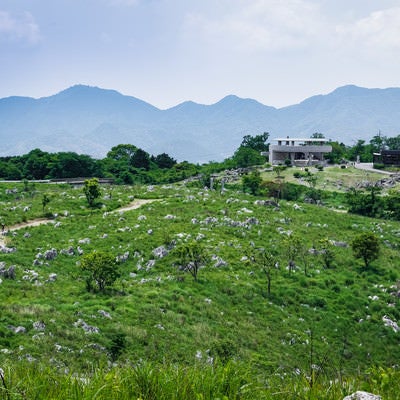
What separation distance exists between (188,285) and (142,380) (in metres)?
22.3

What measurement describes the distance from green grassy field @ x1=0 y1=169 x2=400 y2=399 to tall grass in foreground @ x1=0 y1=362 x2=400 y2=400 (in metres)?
0.02

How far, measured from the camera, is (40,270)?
1099 inches

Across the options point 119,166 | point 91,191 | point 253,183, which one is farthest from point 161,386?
point 119,166

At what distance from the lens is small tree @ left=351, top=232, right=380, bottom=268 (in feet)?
109

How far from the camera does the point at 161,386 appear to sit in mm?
4445

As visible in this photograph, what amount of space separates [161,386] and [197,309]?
63.5ft

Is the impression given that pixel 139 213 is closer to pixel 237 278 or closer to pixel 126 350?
pixel 237 278

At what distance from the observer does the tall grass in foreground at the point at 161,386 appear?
4238 millimetres

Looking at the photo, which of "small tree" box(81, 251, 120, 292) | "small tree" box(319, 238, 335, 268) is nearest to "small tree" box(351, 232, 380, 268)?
"small tree" box(319, 238, 335, 268)

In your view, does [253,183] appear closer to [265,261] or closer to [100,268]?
[265,261]

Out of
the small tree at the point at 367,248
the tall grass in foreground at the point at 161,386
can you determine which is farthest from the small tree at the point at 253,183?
the tall grass in foreground at the point at 161,386

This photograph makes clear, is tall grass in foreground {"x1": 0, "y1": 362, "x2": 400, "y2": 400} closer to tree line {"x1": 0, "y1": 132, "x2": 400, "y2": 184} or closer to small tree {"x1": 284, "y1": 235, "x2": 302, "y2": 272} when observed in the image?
small tree {"x1": 284, "y1": 235, "x2": 302, "y2": 272}

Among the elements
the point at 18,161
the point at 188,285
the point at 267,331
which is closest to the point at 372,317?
the point at 267,331

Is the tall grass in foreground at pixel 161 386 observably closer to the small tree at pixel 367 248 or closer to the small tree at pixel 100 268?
the small tree at pixel 100 268
